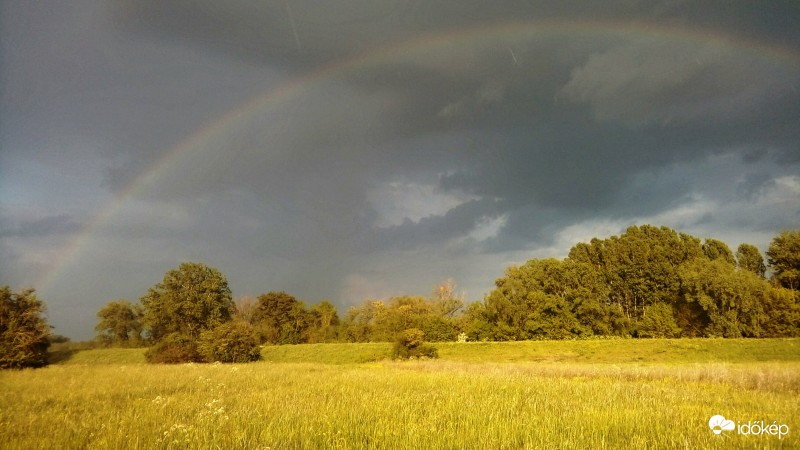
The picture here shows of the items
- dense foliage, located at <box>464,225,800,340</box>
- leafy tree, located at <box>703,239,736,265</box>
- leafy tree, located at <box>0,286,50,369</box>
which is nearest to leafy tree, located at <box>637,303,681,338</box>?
dense foliage, located at <box>464,225,800,340</box>

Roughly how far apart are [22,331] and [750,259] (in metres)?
101

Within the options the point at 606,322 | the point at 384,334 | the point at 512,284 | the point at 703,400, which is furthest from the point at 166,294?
the point at 703,400

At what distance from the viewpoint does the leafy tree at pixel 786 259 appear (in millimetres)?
58438

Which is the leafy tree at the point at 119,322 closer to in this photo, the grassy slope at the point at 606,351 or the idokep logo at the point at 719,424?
the grassy slope at the point at 606,351

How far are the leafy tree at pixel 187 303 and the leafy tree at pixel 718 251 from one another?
272 feet

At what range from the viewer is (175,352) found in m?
48.8

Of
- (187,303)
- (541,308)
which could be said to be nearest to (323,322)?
(187,303)

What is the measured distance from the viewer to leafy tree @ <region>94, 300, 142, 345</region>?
82.0 metres

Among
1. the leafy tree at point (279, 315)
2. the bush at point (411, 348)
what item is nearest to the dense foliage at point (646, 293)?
the bush at point (411, 348)

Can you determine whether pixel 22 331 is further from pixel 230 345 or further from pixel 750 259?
pixel 750 259

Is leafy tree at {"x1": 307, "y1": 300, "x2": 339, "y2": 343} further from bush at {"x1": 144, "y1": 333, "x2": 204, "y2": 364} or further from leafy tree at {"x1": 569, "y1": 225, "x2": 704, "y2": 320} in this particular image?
leafy tree at {"x1": 569, "y1": 225, "x2": 704, "y2": 320}

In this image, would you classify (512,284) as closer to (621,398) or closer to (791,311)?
(791,311)

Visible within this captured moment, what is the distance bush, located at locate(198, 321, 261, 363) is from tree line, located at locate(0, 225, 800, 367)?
12cm

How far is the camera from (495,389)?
13.4m
